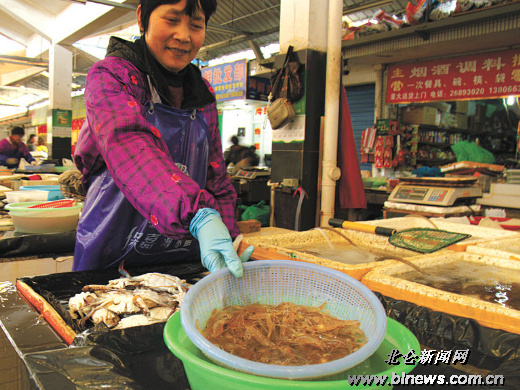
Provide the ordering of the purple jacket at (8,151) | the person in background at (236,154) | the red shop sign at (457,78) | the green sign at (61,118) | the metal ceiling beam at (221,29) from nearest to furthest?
the red shop sign at (457,78), the person in background at (236,154), the purple jacket at (8,151), the metal ceiling beam at (221,29), the green sign at (61,118)

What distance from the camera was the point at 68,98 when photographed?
11789 millimetres

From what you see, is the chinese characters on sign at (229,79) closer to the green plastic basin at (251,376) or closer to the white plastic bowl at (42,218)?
the white plastic bowl at (42,218)

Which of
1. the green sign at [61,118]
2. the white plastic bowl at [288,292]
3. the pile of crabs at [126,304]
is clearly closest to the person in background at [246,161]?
the pile of crabs at [126,304]

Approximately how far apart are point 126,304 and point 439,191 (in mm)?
4199

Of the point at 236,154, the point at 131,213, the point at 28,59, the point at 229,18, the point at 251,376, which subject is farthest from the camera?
the point at 28,59

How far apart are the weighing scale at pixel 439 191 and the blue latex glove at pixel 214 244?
3.94 m

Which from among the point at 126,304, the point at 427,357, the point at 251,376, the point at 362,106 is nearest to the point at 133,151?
the point at 126,304

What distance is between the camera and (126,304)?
3.53 ft

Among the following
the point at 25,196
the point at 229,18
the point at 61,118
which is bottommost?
the point at 25,196

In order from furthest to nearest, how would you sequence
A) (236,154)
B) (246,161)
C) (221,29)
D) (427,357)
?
(221,29), (236,154), (246,161), (427,357)

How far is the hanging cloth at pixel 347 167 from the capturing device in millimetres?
4383

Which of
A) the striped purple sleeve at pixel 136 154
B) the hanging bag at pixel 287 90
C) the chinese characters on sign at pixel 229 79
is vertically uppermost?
the chinese characters on sign at pixel 229 79

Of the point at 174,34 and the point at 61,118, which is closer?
the point at 174,34

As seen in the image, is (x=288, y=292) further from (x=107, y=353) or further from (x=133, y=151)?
(x=133, y=151)
